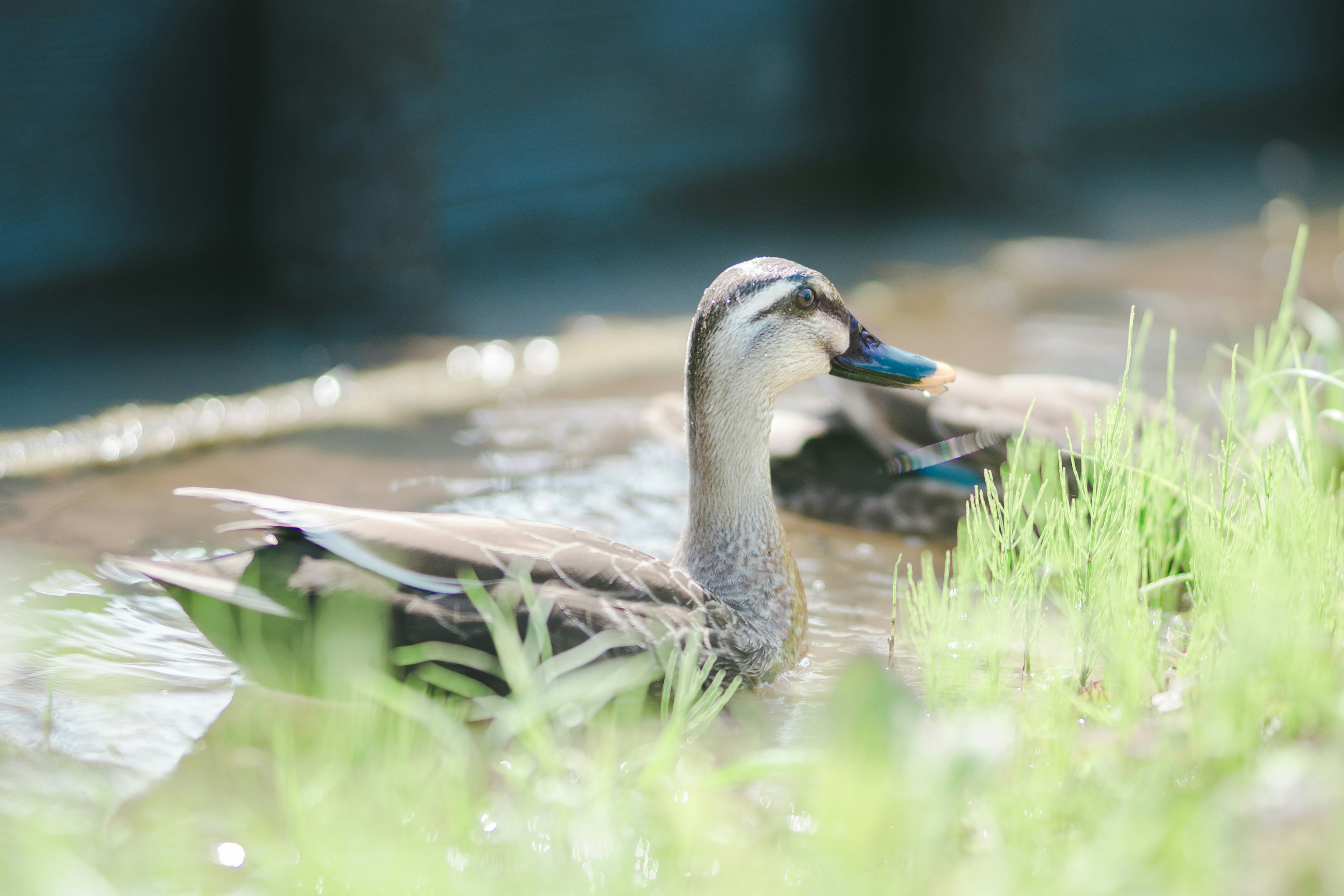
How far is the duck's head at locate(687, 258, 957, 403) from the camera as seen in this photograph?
3.11 m

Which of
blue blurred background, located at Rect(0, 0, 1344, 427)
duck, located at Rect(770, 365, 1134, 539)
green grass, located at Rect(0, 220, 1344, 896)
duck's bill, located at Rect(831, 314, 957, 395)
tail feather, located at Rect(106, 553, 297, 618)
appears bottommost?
green grass, located at Rect(0, 220, 1344, 896)

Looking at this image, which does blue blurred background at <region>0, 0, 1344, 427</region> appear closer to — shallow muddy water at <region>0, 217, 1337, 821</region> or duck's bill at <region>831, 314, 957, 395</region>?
shallow muddy water at <region>0, 217, 1337, 821</region>

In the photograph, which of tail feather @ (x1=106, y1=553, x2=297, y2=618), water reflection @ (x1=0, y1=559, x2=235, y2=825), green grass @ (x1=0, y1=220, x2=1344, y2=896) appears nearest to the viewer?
green grass @ (x1=0, y1=220, x2=1344, y2=896)

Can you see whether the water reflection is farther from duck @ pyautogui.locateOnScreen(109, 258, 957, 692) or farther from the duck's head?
the duck's head

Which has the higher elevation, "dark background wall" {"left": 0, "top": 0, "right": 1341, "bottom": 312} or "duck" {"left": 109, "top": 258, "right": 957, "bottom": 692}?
"dark background wall" {"left": 0, "top": 0, "right": 1341, "bottom": 312}

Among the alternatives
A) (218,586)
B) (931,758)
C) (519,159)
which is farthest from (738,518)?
(519,159)

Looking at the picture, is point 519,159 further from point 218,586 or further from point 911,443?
point 218,586

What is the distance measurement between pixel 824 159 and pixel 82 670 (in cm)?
650

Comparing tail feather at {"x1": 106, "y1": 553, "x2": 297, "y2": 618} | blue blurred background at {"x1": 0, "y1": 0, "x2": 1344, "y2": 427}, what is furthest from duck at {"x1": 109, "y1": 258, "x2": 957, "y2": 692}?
blue blurred background at {"x1": 0, "y1": 0, "x2": 1344, "y2": 427}

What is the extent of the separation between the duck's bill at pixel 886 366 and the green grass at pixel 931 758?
315mm

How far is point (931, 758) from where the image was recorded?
1.80m

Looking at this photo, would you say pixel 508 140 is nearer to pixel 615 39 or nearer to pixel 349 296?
pixel 615 39

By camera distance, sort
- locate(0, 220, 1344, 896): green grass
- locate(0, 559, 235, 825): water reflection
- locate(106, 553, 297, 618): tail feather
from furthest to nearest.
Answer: locate(106, 553, 297, 618): tail feather → locate(0, 559, 235, 825): water reflection → locate(0, 220, 1344, 896): green grass

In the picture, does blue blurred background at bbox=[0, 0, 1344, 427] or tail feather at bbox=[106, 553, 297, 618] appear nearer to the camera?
tail feather at bbox=[106, 553, 297, 618]
